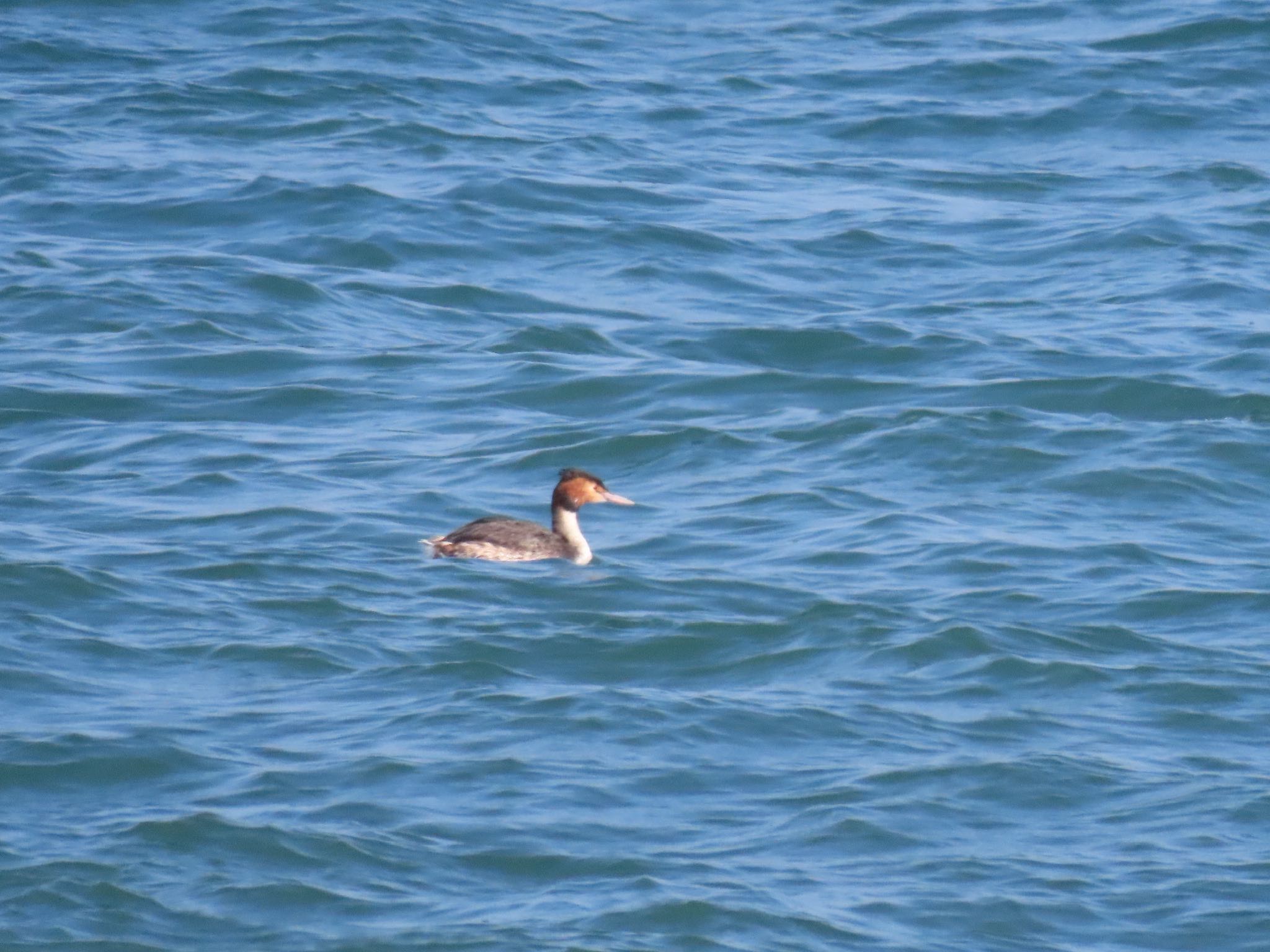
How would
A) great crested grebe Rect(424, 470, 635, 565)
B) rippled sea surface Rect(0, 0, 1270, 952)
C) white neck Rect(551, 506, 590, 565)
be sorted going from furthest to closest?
white neck Rect(551, 506, 590, 565)
great crested grebe Rect(424, 470, 635, 565)
rippled sea surface Rect(0, 0, 1270, 952)

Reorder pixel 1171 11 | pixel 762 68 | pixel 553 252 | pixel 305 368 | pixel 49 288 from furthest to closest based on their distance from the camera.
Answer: pixel 1171 11, pixel 762 68, pixel 553 252, pixel 49 288, pixel 305 368

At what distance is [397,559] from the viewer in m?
11.0

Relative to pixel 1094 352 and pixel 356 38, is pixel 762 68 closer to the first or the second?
pixel 356 38

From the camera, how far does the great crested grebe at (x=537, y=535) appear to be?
11039 millimetres

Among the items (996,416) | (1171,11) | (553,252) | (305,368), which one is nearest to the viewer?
(996,416)

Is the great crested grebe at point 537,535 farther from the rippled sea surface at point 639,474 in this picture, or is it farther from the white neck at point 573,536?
the rippled sea surface at point 639,474

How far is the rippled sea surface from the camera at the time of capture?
761 centimetres

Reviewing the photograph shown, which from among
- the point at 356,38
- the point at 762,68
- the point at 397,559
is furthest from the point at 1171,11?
the point at 397,559

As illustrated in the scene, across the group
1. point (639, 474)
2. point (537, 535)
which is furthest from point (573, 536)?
point (639, 474)

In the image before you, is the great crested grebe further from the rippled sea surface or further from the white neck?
the rippled sea surface

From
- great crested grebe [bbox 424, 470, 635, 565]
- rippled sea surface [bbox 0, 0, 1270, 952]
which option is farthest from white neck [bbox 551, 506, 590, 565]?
rippled sea surface [bbox 0, 0, 1270, 952]

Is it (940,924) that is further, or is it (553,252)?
(553,252)

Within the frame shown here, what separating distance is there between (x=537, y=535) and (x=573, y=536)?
181mm

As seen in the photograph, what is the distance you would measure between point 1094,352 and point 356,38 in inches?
396
